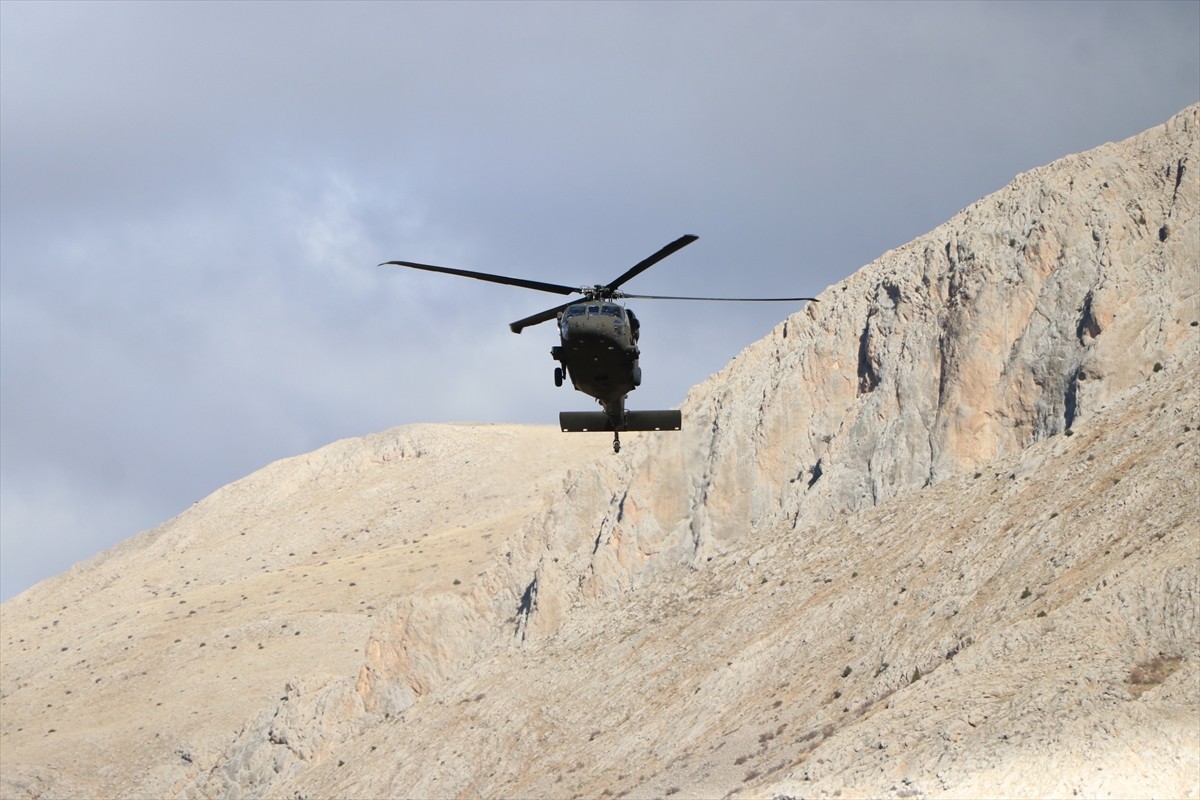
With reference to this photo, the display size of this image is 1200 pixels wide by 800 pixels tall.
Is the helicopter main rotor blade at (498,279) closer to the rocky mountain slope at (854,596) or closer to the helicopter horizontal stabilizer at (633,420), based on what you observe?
the helicopter horizontal stabilizer at (633,420)

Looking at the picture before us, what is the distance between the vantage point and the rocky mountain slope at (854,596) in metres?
53.9

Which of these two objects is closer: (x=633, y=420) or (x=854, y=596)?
(x=633, y=420)

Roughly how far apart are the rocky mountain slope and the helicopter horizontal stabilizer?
19374mm

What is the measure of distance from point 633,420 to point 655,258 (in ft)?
18.5

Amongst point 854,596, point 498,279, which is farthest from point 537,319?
point 854,596

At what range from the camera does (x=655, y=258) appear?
31031 mm

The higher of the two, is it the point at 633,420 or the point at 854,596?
the point at 854,596

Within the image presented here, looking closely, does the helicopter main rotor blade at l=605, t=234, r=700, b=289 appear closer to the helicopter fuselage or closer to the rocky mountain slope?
the helicopter fuselage

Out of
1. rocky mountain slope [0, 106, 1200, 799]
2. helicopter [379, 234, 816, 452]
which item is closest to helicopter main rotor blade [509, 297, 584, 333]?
helicopter [379, 234, 816, 452]

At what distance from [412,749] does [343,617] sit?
123 feet

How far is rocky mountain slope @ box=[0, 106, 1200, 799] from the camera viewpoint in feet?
177

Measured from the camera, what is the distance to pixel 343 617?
359 ft

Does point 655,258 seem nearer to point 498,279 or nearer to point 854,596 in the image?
point 498,279

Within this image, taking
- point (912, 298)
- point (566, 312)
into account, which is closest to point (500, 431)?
point (912, 298)
